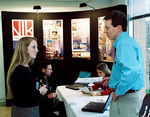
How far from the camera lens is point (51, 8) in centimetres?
591

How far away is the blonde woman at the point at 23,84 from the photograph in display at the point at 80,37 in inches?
140

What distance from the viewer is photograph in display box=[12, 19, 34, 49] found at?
5320mm

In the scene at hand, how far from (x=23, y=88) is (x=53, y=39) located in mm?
3853

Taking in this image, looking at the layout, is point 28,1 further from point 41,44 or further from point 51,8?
point 41,44

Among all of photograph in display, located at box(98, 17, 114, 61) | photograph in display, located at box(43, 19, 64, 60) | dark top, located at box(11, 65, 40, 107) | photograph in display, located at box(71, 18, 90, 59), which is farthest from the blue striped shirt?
photograph in display, located at box(43, 19, 64, 60)

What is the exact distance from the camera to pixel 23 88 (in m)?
1.68

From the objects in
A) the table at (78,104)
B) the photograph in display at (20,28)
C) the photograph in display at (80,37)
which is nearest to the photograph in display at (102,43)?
the photograph in display at (80,37)

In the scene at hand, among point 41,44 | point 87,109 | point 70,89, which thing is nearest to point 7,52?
point 41,44

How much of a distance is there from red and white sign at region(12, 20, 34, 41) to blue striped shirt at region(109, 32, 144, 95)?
4.20m

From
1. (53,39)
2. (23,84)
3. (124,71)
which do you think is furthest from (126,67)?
(53,39)

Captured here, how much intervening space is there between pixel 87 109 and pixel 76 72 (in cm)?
350

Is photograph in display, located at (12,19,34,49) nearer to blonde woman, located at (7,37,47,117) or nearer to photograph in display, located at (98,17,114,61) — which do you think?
photograph in display, located at (98,17,114,61)

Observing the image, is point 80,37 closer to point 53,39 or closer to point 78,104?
point 53,39

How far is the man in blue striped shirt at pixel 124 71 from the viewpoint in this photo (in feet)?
4.56
